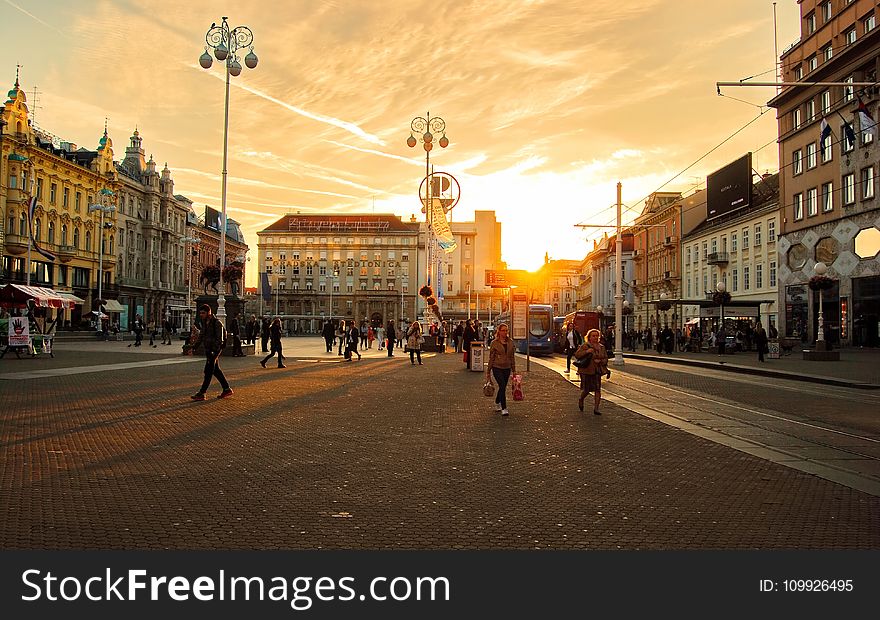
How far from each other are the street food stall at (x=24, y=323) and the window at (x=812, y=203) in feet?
142

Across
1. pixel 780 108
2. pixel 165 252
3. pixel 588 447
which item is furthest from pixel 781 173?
pixel 165 252

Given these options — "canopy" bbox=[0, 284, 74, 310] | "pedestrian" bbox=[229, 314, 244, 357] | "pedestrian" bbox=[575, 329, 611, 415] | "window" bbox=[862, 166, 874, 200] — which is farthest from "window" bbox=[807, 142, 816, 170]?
"canopy" bbox=[0, 284, 74, 310]

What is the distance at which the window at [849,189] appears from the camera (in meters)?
40.4

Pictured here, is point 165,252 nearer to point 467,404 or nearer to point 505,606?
point 467,404

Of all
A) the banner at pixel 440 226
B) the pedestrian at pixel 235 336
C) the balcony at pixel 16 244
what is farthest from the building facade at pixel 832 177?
the balcony at pixel 16 244

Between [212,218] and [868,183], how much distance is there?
338 feet

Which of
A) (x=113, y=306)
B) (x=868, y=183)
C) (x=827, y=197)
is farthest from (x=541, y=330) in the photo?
(x=113, y=306)

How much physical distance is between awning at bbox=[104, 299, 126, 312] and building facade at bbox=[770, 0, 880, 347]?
6353 centimetres

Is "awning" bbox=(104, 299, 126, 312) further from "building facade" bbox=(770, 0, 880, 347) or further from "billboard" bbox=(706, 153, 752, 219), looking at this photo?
"building facade" bbox=(770, 0, 880, 347)

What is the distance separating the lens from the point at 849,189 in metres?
40.9

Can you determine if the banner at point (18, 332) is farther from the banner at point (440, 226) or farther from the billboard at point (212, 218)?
the billboard at point (212, 218)

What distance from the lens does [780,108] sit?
48812 mm

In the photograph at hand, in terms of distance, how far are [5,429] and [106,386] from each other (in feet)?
23.7

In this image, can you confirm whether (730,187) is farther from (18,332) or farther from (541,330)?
(18,332)
